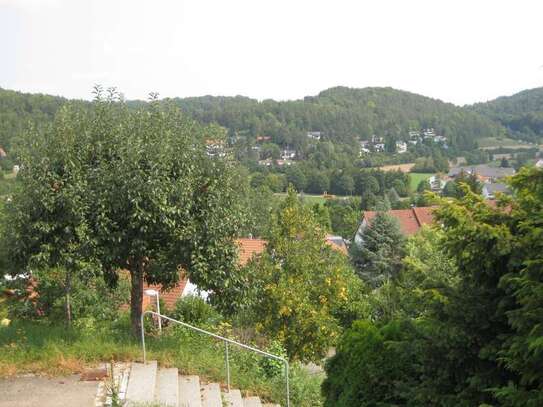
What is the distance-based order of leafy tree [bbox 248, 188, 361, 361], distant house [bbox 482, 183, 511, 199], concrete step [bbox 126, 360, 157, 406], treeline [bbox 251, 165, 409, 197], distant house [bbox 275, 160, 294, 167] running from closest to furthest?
distant house [bbox 482, 183, 511, 199], concrete step [bbox 126, 360, 157, 406], leafy tree [bbox 248, 188, 361, 361], treeline [bbox 251, 165, 409, 197], distant house [bbox 275, 160, 294, 167]

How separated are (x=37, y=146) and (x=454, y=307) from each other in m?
6.44

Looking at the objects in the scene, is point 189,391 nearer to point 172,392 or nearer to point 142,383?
point 172,392

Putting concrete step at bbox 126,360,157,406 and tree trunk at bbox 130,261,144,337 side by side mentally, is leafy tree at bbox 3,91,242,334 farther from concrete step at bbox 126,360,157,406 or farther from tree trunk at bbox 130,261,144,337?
concrete step at bbox 126,360,157,406

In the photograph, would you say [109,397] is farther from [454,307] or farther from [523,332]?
[523,332]

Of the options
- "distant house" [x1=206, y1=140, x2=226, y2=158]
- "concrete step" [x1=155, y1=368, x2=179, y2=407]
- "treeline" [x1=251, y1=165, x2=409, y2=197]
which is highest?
"distant house" [x1=206, y1=140, x2=226, y2=158]

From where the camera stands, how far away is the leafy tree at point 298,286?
1539 cm

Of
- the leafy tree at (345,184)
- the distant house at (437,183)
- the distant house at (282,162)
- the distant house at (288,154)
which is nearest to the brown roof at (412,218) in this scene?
the distant house at (437,183)

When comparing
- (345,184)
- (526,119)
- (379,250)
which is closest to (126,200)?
(379,250)

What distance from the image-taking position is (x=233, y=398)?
328 inches

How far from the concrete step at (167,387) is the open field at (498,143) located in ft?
513

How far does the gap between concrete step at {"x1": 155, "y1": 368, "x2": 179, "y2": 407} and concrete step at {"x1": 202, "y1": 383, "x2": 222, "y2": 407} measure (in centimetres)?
40

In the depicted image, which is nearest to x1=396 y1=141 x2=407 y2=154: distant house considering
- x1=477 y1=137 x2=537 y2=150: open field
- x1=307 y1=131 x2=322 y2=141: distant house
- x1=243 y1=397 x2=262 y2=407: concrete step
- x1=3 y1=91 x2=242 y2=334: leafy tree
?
x1=477 y1=137 x2=537 y2=150: open field

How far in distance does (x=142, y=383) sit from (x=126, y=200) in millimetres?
2570

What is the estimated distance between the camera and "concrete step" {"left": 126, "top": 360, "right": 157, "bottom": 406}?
24.2ft
